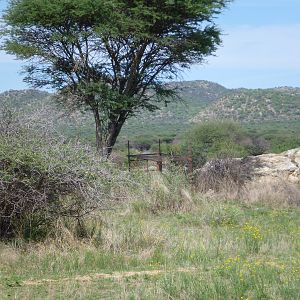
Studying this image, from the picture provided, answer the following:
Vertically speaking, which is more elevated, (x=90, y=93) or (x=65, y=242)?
(x=90, y=93)

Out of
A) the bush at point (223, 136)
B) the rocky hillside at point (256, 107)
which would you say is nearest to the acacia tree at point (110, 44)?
the bush at point (223, 136)

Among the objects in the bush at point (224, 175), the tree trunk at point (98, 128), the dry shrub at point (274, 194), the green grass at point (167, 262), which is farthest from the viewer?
the tree trunk at point (98, 128)

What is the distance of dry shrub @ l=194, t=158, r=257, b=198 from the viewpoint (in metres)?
19.4

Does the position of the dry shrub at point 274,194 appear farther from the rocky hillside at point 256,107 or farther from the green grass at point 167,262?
the rocky hillside at point 256,107

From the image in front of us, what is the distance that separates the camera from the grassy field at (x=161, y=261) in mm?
7262

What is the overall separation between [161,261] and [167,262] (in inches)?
6.4

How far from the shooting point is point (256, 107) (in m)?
87.1

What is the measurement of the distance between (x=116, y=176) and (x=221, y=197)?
8.38 m

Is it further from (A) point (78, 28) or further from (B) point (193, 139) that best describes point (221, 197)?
(B) point (193, 139)

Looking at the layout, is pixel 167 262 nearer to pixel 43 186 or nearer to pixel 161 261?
pixel 161 261

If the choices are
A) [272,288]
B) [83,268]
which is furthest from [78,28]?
[272,288]

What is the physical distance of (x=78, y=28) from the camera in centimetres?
2264

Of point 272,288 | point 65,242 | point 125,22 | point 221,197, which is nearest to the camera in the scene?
point 272,288

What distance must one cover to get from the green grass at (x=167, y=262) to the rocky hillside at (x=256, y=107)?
71.2 metres
